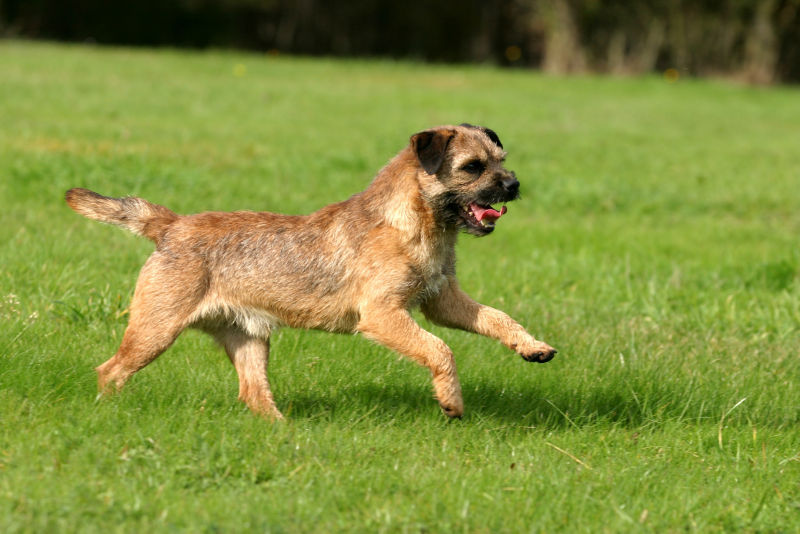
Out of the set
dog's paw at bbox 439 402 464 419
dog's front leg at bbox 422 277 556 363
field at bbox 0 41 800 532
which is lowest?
field at bbox 0 41 800 532

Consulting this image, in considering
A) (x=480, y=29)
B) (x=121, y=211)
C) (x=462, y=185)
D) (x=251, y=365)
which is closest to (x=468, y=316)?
(x=462, y=185)

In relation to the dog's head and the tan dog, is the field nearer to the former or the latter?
the tan dog

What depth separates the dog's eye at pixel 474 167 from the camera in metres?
5.80

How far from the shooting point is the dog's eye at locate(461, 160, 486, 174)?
19.0ft

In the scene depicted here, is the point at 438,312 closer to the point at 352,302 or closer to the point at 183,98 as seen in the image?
the point at 352,302

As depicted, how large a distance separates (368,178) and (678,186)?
173 inches

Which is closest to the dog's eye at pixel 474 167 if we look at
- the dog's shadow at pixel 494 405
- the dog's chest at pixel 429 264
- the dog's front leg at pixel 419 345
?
the dog's chest at pixel 429 264

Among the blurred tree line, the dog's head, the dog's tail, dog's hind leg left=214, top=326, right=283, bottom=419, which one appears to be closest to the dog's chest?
the dog's head

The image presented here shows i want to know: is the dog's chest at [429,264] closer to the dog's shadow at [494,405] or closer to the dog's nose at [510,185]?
the dog's nose at [510,185]

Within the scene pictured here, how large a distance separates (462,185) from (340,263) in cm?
81

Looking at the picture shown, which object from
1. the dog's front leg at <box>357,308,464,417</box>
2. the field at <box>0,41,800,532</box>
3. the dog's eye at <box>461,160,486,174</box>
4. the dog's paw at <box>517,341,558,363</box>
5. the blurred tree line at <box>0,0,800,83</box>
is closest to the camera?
the field at <box>0,41,800,532</box>

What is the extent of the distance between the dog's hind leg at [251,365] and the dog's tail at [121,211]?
716mm

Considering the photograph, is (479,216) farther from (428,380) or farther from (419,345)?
(428,380)

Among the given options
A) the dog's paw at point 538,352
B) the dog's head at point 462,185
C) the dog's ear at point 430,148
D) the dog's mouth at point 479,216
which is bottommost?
the dog's paw at point 538,352
